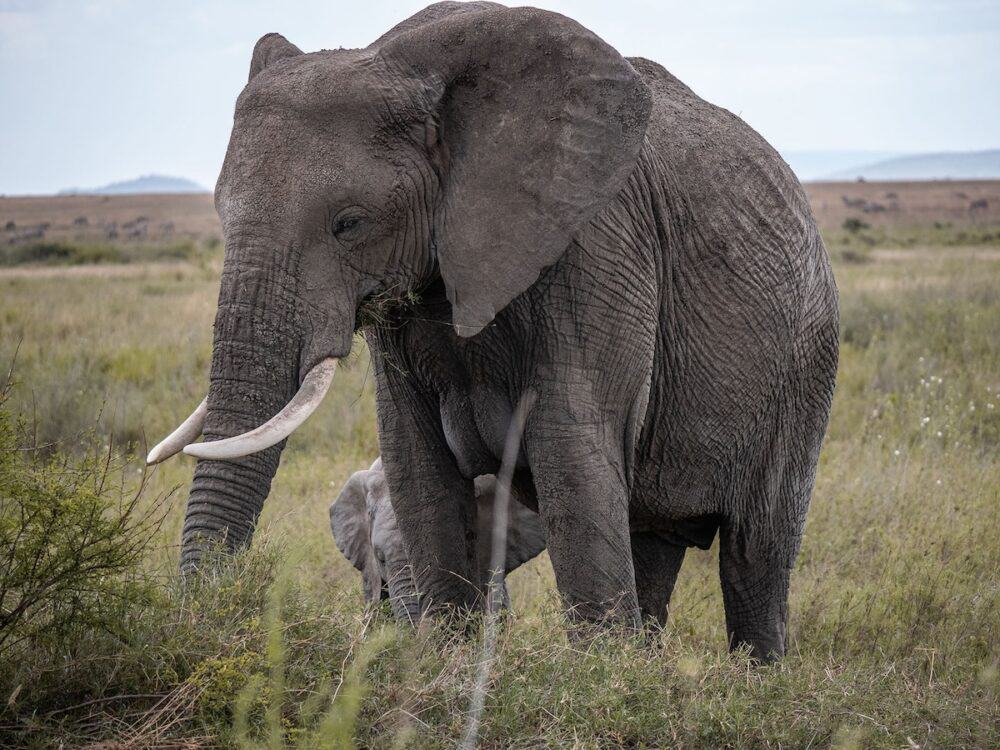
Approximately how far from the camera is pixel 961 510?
7.30 meters

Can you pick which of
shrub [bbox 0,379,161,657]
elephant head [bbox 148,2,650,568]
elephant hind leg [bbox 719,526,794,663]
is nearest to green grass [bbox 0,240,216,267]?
elephant hind leg [bbox 719,526,794,663]

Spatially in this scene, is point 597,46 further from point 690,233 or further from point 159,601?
point 159,601

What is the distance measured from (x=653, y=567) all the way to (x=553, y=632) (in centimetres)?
154

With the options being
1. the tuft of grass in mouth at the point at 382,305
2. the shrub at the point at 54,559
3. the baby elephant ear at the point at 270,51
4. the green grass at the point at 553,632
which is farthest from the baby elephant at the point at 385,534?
the baby elephant ear at the point at 270,51

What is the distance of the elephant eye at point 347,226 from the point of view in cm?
371

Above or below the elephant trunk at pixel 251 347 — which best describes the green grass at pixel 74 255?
below

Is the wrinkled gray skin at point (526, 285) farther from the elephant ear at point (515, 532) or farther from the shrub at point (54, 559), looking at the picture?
the elephant ear at point (515, 532)

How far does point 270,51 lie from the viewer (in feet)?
13.5

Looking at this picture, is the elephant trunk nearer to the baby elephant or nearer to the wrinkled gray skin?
the wrinkled gray skin

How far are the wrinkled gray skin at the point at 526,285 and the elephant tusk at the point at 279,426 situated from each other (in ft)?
0.19

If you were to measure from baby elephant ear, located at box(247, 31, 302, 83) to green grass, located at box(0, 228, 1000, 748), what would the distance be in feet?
3.33

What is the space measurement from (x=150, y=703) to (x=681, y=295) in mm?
2345

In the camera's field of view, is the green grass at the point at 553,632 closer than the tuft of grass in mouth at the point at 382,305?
Yes

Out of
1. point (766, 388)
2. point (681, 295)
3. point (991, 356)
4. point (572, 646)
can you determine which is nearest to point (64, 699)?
point (572, 646)
